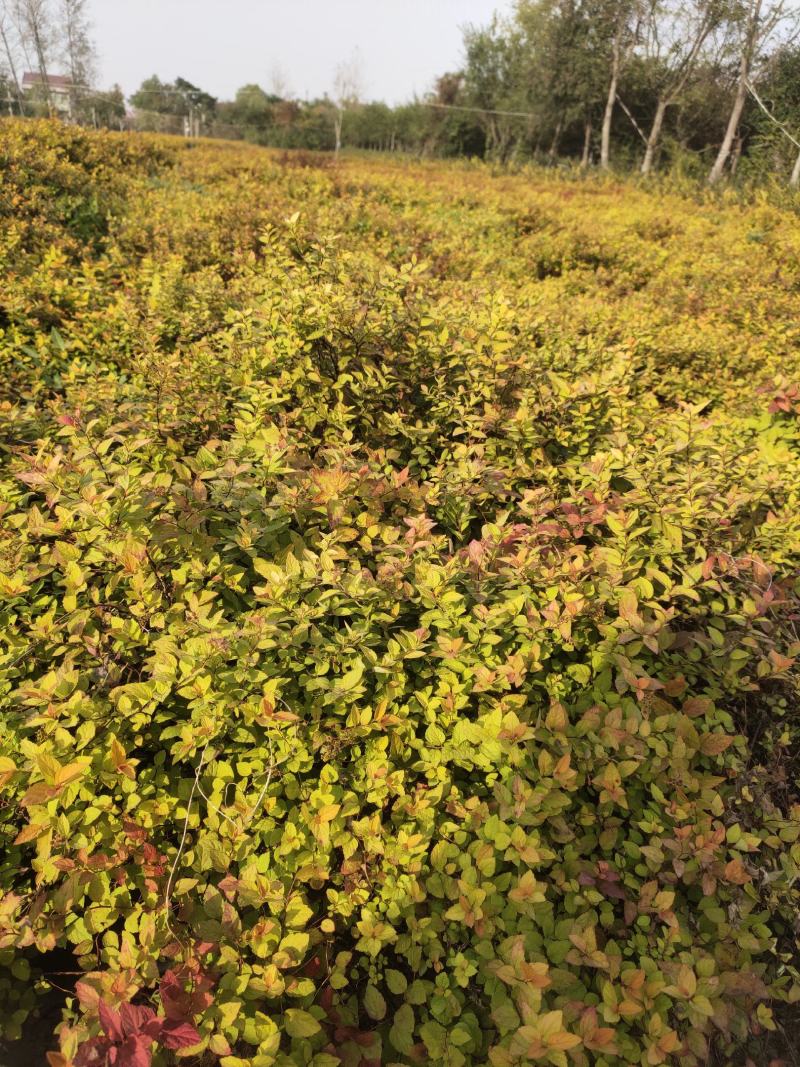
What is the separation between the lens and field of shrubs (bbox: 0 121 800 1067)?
135cm

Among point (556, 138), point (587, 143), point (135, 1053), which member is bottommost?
point (135, 1053)

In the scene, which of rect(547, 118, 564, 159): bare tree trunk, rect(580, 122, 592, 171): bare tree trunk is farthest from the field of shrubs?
rect(547, 118, 564, 159): bare tree trunk

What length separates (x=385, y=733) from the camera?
1713 millimetres

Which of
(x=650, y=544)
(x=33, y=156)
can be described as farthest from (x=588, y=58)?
(x=650, y=544)

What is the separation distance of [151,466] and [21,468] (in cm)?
46

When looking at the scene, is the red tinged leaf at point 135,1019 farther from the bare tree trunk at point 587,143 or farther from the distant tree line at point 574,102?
the bare tree trunk at point 587,143

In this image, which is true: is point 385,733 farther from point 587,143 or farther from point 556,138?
point 556,138

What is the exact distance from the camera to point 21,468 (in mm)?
2188

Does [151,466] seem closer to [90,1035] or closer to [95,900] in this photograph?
[95,900]

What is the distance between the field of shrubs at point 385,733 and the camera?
4.43 feet

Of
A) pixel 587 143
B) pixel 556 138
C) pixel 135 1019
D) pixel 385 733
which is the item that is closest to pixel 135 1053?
pixel 135 1019

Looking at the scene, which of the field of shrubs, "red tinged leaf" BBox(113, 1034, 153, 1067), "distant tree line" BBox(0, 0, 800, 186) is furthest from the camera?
"distant tree line" BBox(0, 0, 800, 186)

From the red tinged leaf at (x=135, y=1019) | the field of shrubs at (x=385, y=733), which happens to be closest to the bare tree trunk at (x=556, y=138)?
the field of shrubs at (x=385, y=733)

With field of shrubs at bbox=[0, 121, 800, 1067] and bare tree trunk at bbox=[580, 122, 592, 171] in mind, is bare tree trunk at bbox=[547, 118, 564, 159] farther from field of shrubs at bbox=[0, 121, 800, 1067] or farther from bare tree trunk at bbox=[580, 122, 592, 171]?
field of shrubs at bbox=[0, 121, 800, 1067]
